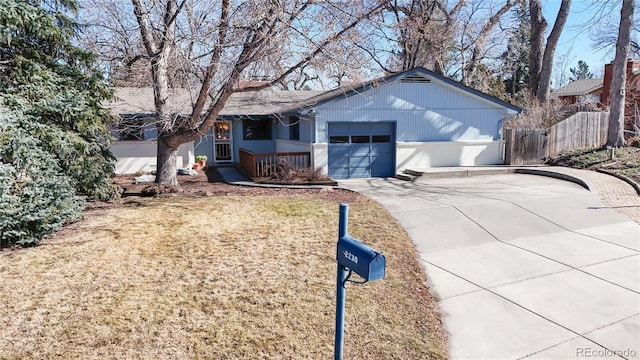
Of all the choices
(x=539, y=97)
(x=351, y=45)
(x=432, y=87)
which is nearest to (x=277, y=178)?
(x=351, y=45)

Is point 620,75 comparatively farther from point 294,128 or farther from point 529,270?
point 529,270

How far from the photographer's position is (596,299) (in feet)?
16.8

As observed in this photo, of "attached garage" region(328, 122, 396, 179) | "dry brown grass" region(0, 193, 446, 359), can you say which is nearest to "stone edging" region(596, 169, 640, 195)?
Result: "attached garage" region(328, 122, 396, 179)

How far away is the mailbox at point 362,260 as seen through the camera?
2641 millimetres

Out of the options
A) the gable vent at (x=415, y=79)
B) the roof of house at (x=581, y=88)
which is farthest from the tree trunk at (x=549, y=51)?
the roof of house at (x=581, y=88)

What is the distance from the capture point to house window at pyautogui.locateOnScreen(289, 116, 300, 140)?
16330mm

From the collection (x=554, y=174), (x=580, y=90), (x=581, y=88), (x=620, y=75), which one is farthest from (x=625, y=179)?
(x=581, y=88)

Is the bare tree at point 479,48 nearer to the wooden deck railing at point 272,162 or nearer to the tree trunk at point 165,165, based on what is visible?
the wooden deck railing at point 272,162

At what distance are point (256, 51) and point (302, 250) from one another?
4.87 metres

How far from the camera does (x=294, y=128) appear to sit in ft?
55.2

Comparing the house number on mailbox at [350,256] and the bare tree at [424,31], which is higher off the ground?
the bare tree at [424,31]

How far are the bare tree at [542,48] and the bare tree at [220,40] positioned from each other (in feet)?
55.0

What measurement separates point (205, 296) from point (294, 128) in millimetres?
12399

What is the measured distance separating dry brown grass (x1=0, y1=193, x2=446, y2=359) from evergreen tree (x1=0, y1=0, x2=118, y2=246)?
59 cm
